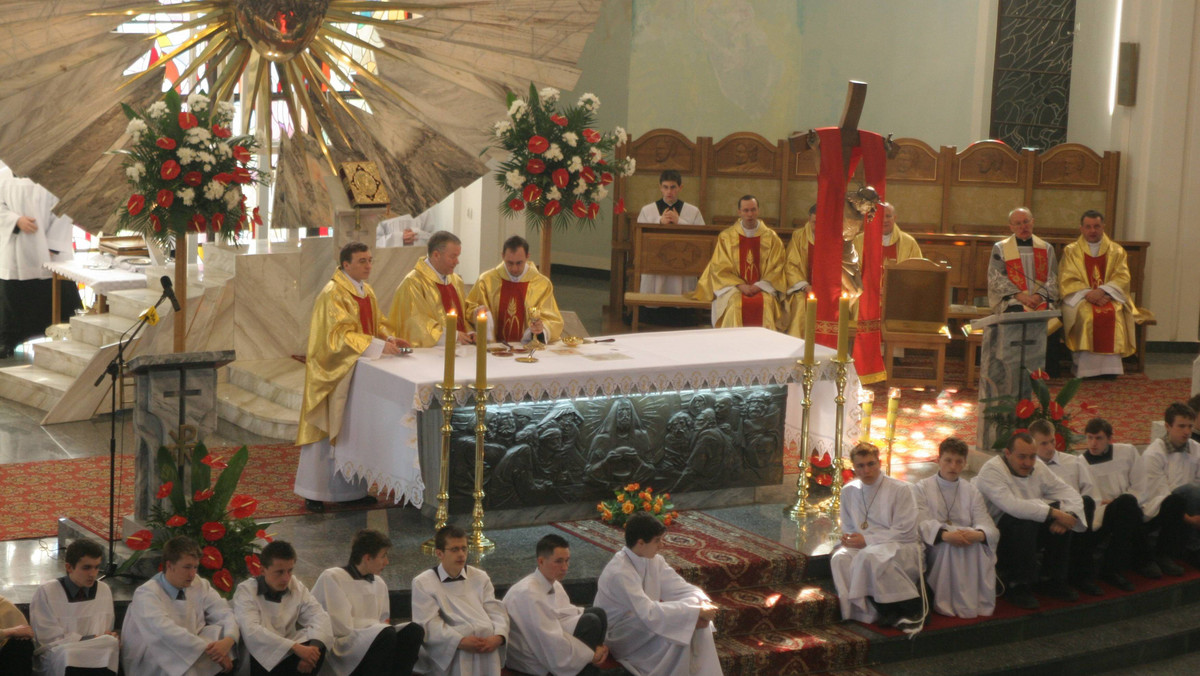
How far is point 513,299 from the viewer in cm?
819

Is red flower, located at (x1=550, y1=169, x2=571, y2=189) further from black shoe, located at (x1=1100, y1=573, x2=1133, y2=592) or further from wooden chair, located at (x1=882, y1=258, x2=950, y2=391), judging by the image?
black shoe, located at (x1=1100, y1=573, x2=1133, y2=592)

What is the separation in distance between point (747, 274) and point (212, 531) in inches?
247

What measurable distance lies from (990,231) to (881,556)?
7.33 meters

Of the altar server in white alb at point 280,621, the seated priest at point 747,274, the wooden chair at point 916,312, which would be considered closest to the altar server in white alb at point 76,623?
the altar server in white alb at point 280,621

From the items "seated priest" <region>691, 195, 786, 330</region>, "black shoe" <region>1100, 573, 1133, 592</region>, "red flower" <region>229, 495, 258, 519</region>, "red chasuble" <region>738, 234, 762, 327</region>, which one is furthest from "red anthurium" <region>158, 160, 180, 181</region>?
"black shoe" <region>1100, 573, 1133, 592</region>

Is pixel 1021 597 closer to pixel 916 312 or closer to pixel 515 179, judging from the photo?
pixel 515 179

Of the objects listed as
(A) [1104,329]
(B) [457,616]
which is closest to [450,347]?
(B) [457,616]

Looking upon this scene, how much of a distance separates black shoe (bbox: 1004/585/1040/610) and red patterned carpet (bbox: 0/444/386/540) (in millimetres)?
3345

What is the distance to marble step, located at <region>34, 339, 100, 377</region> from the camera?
10.1m

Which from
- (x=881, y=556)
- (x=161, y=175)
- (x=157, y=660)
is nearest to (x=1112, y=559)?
(x=881, y=556)

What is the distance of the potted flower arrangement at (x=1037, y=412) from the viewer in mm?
8055

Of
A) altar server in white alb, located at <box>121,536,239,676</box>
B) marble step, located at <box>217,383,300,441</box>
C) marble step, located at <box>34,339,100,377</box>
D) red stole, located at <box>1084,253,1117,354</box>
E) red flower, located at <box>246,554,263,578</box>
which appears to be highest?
red stole, located at <box>1084,253,1117,354</box>

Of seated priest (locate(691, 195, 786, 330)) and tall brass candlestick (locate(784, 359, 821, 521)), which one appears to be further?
seated priest (locate(691, 195, 786, 330))

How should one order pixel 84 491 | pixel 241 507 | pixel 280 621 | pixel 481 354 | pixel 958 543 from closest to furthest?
pixel 280 621 < pixel 241 507 < pixel 481 354 < pixel 958 543 < pixel 84 491
